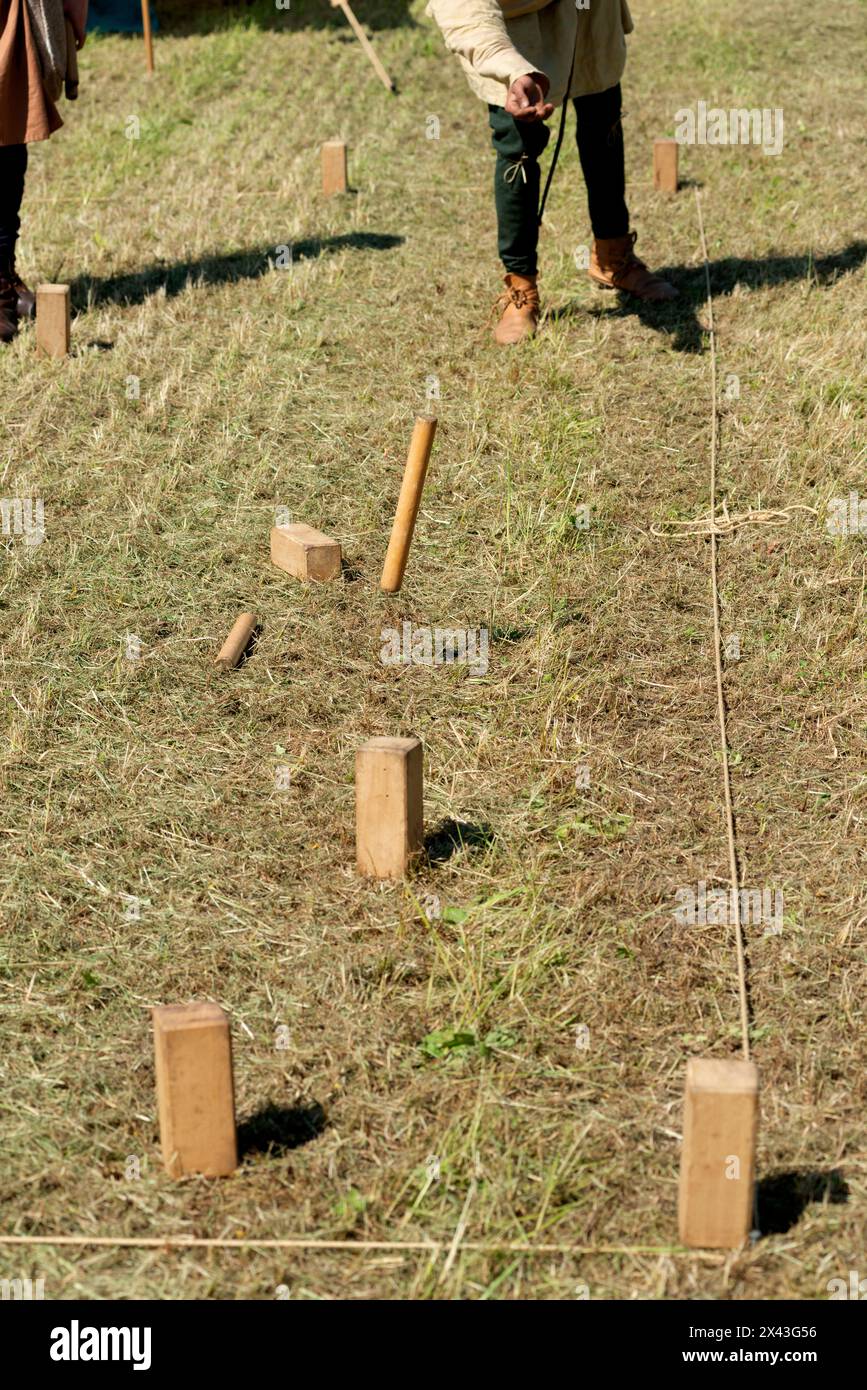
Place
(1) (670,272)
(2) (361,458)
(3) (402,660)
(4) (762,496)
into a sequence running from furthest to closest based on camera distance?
(1) (670,272), (2) (361,458), (4) (762,496), (3) (402,660)

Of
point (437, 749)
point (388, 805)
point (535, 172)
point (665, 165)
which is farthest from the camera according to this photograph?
point (665, 165)

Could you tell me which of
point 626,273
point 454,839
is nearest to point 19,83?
point 626,273

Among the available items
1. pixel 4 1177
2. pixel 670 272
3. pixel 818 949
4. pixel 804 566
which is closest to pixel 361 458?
pixel 804 566

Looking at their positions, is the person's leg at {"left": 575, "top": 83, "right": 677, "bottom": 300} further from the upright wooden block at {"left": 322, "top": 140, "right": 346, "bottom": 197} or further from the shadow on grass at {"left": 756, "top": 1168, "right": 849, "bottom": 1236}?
the shadow on grass at {"left": 756, "top": 1168, "right": 849, "bottom": 1236}

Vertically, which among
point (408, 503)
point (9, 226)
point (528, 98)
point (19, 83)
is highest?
point (19, 83)

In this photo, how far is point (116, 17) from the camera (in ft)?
40.8

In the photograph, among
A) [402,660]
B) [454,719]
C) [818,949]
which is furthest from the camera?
[402,660]

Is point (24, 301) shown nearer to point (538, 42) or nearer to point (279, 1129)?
point (538, 42)

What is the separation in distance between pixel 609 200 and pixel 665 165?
2109mm

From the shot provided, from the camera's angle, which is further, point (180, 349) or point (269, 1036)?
point (180, 349)

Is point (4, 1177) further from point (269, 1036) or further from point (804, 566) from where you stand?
point (804, 566)
